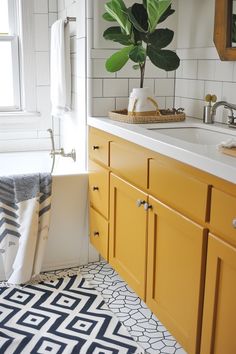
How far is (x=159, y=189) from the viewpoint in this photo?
1811 mm

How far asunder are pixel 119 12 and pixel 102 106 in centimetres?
53

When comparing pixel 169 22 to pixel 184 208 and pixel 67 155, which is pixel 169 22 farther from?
pixel 184 208

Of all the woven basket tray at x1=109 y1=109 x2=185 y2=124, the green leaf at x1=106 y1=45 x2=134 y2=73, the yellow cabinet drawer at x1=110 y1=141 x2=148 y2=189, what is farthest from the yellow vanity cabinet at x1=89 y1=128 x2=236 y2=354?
the green leaf at x1=106 y1=45 x2=134 y2=73

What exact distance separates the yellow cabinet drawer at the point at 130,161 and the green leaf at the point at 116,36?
51 cm

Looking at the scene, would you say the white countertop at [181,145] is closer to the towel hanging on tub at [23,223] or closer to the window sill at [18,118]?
the towel hanging on tub at [23,223]

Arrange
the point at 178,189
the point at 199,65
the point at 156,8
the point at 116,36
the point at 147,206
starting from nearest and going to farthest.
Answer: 1. the point at 178,189
2. the point at 147,206
3. the point at 156,8
4. the point at 116,36
5. the point at 199,65

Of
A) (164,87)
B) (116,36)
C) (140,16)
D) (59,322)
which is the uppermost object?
(140,16)

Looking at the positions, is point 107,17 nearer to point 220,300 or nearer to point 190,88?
point 190,88

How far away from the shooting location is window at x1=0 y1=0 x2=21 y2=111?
126 inches

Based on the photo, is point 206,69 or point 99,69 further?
point 99,69

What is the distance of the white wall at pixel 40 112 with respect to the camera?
10.5 ft

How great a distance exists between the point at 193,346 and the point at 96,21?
5.59 feet

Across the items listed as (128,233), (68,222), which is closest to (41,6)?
(68,222)

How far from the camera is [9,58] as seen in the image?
10.8 ft
